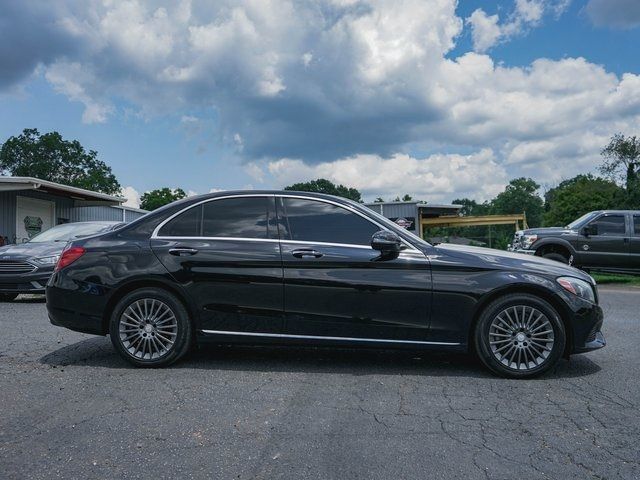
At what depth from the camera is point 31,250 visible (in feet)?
32.5

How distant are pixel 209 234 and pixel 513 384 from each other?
9.51 feet

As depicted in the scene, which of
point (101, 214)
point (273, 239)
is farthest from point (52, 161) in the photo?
point (273, 239)

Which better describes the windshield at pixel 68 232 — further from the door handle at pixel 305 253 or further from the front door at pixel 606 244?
the front door at pixel 606 244

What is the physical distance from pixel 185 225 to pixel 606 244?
12743 mm

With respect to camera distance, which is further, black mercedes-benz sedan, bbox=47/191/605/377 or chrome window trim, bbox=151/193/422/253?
chrome window trim, bbox=151/193/422/253

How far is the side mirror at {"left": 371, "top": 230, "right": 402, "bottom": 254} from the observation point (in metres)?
4.71

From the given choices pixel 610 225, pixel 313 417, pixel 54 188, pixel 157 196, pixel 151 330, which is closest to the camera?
pixel 313 417

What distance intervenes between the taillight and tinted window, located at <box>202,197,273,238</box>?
45.8 inches

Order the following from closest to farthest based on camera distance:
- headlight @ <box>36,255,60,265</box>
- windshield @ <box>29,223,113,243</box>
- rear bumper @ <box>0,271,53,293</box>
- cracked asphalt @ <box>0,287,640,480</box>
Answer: cracked asphalt @ <box>0,287,640,480</box>, rear bumper @ <box>0,271,53,293</box>, headlight @ <box>36,255,60,265</box>, windshield @ <box>29,223,113,243</box>

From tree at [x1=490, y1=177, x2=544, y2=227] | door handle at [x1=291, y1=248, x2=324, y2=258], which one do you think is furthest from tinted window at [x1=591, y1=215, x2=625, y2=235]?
tree at [x1=490, y1=177, x2=544, y2=227]

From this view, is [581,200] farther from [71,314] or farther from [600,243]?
[71,314]

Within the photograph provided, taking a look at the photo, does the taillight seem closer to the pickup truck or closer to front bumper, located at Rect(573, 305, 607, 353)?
front bumper, located at Rect(573, 305, 607, 353)

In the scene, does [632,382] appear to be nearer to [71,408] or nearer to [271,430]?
[271,430]

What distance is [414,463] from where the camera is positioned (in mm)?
3012
